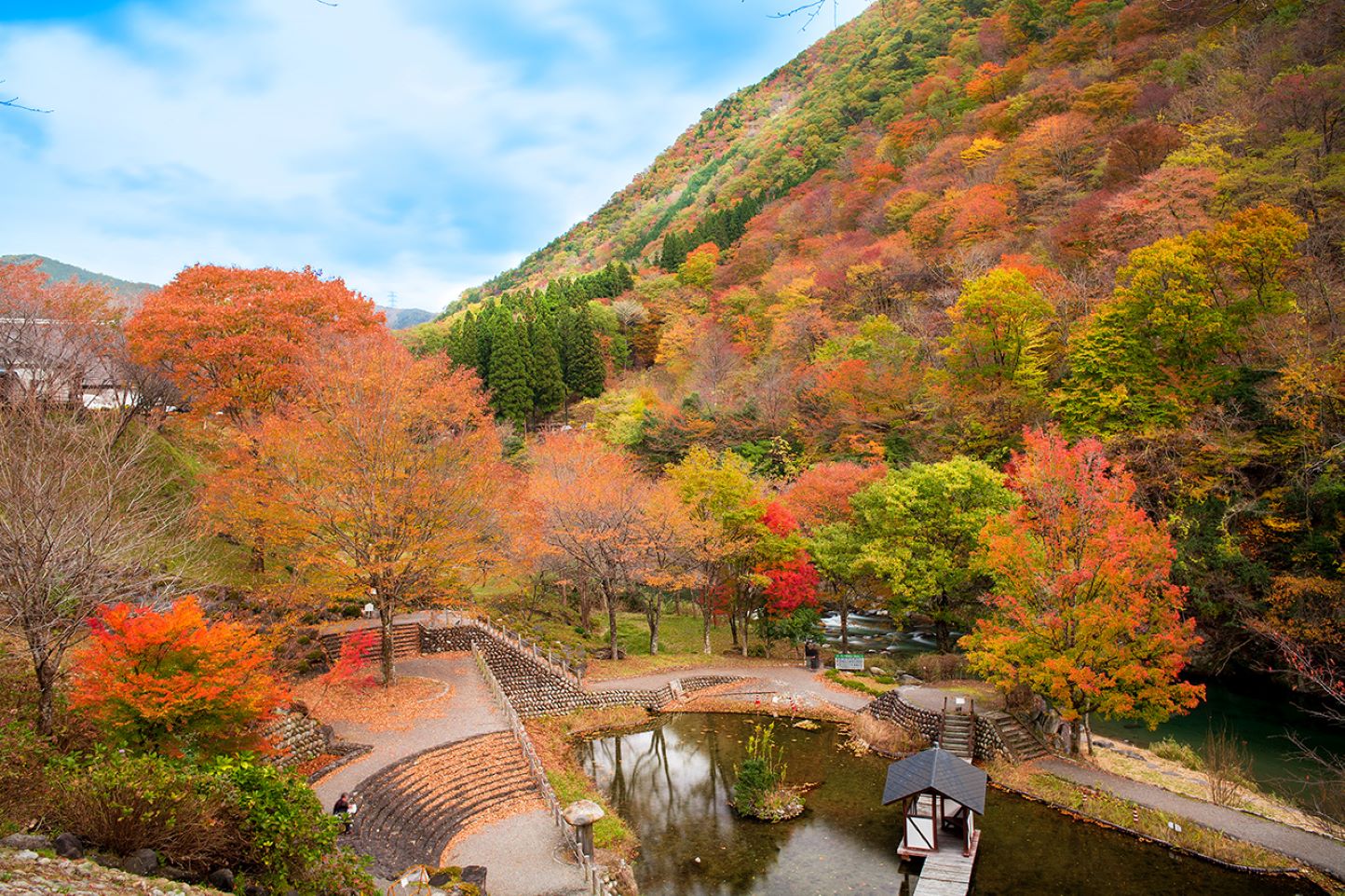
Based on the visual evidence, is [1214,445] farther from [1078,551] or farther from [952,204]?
[952,204]

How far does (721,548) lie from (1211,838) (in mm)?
17264

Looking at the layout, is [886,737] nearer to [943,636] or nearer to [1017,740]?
[1017,740]

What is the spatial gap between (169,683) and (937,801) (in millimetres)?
15682

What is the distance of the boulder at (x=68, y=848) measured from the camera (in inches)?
312

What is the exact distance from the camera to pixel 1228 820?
15711 millimetres

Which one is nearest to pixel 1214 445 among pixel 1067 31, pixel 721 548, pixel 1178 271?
pixel 1178 271

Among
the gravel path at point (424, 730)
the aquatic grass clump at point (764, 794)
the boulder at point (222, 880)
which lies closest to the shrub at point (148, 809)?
the boulder at point (222, 880)

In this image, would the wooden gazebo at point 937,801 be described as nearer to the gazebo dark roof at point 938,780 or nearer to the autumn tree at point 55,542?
the gazebo dark roof at point 938,780

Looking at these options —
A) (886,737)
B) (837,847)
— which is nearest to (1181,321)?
(886,737)

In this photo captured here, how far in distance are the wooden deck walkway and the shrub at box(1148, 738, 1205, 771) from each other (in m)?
8.30

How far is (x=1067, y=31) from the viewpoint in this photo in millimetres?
53250

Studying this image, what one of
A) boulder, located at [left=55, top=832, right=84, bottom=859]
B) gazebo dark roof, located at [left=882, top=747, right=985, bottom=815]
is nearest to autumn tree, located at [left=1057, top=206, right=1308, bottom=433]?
gazebo dark roof, located at [left=882, top=747, right=985, bottom=815]

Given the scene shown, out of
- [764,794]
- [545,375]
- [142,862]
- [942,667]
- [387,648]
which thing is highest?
[545,375]

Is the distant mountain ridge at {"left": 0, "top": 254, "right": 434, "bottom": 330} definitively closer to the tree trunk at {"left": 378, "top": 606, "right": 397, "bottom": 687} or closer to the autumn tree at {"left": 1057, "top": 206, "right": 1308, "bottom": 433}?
the tree trunk at {"left": 378, "top": 606, "right": 397, "bottom": 687}
